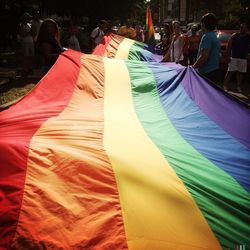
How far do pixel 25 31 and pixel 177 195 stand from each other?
1067 centimetres

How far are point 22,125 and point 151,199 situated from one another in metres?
1.54

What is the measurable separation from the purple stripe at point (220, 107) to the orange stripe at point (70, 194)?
1558 mm

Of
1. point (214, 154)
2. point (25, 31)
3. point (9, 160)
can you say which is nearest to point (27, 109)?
point (9, 160)

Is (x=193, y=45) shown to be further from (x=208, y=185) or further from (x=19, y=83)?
(x=208, y=185)

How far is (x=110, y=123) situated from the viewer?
4070 mm

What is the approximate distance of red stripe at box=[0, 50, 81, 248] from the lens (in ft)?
8.30

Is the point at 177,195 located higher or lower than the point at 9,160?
lower

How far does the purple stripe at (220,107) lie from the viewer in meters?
4.43

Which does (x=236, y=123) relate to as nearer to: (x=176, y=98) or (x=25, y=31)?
(x=176, y=98)

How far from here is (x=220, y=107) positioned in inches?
194

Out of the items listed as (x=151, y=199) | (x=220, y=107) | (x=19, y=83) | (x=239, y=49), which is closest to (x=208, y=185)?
(x=151, y=199)

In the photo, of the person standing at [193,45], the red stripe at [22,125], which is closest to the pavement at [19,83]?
the person standing at [193,45]

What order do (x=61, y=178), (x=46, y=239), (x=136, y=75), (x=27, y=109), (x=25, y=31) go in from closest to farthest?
(x=46, y=239) → (x=61, y=178) → (x=27, y=109) → (x=136, y=75) → (x=25, y=31)

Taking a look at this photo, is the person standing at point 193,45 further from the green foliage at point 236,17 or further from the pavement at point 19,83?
the green foliage at point 236,17
